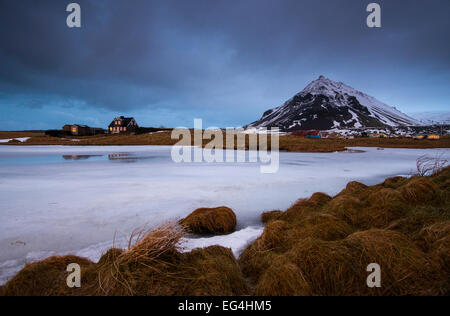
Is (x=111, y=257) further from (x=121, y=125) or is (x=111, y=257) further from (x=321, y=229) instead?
(x=121, y=125)

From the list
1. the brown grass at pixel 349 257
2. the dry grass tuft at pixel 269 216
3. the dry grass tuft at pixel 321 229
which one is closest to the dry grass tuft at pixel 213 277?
the brown grass at pixel 349 257

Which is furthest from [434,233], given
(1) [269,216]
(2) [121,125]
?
(2) [121,125]

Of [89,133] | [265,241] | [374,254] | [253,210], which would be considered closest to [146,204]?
[253,210]

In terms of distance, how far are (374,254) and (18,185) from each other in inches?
427

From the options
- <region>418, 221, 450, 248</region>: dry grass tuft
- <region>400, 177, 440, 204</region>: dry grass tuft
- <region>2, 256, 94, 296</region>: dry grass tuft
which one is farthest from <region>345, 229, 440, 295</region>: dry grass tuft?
<region>2, 256, 94, 296</region>: dry grass tuft

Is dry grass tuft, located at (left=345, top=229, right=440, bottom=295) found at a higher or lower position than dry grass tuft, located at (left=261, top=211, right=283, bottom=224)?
higher

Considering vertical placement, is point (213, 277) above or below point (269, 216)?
above

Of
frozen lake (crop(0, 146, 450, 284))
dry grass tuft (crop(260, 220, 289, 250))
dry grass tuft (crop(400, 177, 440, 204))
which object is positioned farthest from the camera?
dry grass tuft (crop(400, 177, 440, 204))

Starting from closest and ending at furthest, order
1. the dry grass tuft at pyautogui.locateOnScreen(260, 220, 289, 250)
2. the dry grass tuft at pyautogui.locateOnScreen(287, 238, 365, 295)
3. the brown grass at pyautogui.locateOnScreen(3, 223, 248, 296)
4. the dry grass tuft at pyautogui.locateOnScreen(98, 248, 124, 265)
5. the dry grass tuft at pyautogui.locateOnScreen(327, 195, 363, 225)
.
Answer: the brown grass at pyautogui.locateOnScreen(3, 223, 248, 296), the dry grass tuft at pyautogui.locateOnScreen(287, 238, 365, 295), the dry grass tuft at pyautogui.locateOnScreen(98, 248, 124, 265), the dry grass tuft at pyautogui.locateOnScreen(260, 220, 289, 250), the dry grass tuft at pyautogui.locateOnScreen(327, 195, 363, 225)

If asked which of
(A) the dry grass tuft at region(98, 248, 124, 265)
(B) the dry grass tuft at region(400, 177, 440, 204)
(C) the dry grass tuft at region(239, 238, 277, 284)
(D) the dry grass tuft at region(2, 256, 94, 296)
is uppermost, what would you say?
(B) the dry grass tuft at region(400, 177, 440, 204)

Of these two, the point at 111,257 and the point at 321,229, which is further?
the point at 321,229

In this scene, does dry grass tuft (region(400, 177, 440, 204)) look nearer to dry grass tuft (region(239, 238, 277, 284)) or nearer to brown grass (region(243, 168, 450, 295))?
brown grass (region(243, 168, 450, 295))
